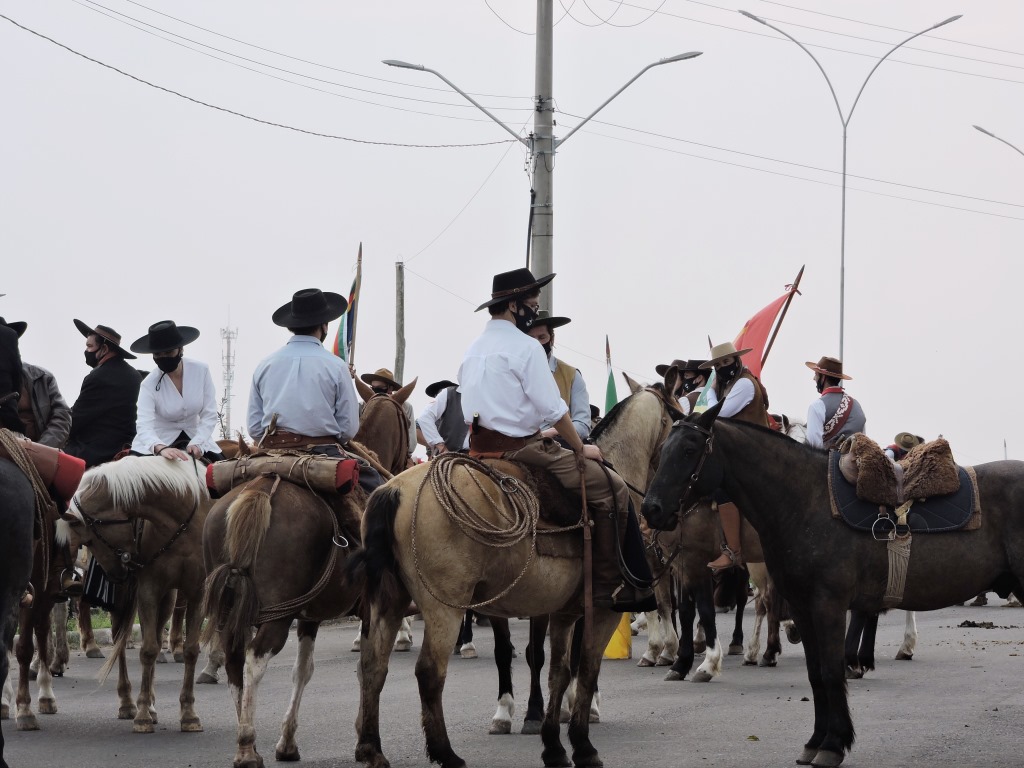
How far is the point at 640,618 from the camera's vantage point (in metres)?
18.0

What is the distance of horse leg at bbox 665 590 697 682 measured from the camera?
12148 mm


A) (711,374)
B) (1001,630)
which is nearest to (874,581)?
(711,374)

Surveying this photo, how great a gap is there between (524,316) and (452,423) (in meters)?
6.19

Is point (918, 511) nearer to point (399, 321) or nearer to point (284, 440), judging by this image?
point (284, 440)

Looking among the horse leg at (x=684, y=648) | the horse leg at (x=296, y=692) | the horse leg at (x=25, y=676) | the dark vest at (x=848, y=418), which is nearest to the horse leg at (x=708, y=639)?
the horse leg at (x=684, y=648)

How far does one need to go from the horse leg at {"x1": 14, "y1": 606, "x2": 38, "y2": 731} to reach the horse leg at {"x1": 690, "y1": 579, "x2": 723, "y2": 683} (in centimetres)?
556

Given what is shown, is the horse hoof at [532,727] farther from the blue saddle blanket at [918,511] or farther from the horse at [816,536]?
the blue saddle blanket at [918,511]

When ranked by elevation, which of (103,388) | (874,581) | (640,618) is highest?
(103,388)

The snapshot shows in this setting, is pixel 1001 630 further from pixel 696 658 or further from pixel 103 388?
pixel 103 388

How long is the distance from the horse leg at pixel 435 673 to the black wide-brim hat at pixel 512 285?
1972 millimetres

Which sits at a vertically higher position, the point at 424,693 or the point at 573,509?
the point at 573,509

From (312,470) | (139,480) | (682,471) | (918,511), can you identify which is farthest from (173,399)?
(918,511)

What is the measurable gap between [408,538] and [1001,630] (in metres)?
11.7

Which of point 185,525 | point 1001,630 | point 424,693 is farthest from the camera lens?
point 1001,630
